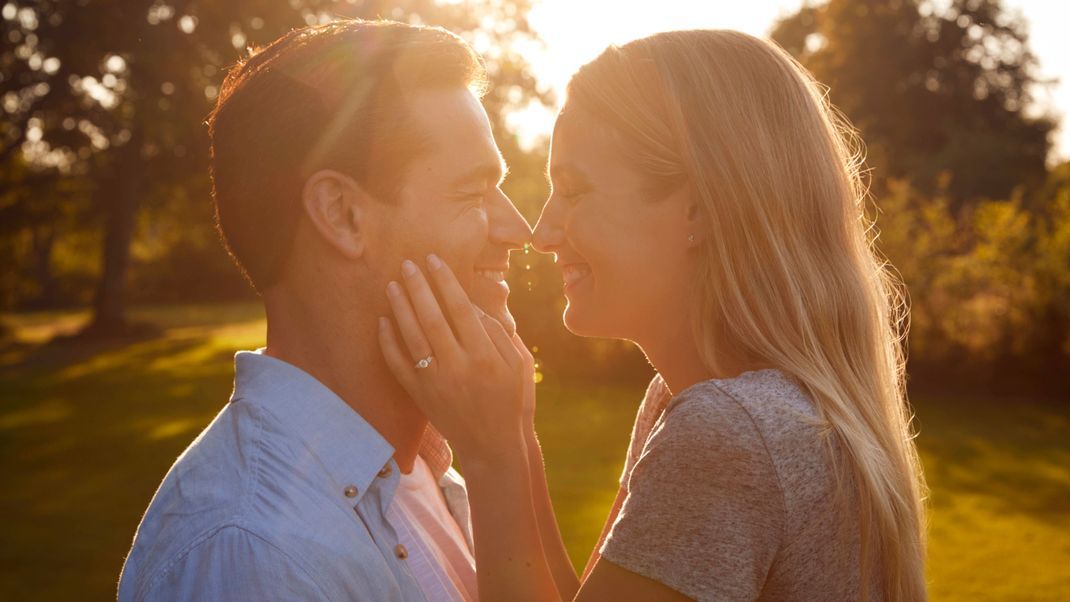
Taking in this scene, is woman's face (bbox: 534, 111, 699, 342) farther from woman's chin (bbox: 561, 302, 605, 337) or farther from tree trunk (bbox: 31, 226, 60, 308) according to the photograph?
tree trunk (bbox: 31, 226, 60, 308)

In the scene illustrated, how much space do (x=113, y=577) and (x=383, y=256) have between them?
23.9 ft

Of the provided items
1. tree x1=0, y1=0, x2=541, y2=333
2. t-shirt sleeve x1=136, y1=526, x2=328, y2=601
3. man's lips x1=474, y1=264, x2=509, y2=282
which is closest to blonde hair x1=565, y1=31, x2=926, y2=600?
man's lips x1=474, y1=264, x2=509, y2=282

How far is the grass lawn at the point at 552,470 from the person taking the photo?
30.0ft

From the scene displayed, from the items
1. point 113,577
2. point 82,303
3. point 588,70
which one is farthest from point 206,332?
point 588,70

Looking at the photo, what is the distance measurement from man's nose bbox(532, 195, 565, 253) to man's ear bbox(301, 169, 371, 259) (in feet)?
2.50

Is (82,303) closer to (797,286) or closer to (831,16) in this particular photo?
(831,16)

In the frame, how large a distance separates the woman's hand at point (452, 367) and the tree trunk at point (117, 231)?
28.8m

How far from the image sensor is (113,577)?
8875 mm

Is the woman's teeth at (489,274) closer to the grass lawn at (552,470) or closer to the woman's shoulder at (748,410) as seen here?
the woman's shoulder at (748,410)

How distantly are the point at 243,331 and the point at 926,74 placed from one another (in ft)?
122

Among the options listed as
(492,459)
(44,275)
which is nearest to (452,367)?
(492,459)

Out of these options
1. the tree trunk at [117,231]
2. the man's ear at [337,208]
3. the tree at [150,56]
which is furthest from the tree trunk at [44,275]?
the man's ear at [337,208]

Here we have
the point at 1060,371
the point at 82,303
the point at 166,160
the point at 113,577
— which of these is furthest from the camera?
the point at 82,303

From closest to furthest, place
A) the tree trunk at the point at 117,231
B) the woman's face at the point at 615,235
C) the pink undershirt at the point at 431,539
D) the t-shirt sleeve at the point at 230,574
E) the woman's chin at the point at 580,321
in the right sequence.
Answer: the t-shirt sleeve at the point at 230,574 < the pink undershirt at the point at 431,539 < the woman's face at the point at 615,235 < the woman's chin at the point at 580,321 < the tree trunk at the point at 117,231
